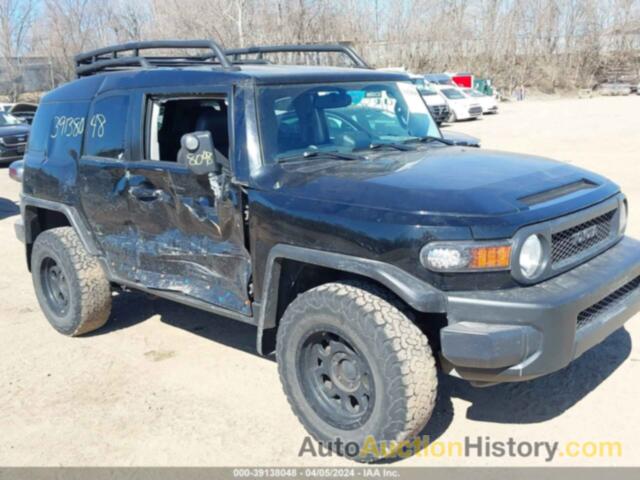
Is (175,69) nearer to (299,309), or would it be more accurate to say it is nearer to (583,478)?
(299,309)


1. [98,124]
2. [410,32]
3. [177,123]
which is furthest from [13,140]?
[410,32]

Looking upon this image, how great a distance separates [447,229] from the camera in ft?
10.9

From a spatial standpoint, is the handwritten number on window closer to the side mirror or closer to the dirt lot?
the side mirror

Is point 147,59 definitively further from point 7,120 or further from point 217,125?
point 7,120

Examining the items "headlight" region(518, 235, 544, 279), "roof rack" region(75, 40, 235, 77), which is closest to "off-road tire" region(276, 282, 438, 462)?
"headlight" region(518, 235, 544, 279)

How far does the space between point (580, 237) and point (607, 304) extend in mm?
386

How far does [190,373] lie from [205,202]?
1364mm

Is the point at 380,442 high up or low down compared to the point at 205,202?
down

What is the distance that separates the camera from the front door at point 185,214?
4297 mm

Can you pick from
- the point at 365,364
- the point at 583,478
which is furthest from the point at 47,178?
the point at 583,478

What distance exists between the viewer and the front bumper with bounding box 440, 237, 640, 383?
326 centimetres

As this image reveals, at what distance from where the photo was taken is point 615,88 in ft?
156

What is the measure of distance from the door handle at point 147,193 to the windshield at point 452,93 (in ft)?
85.6

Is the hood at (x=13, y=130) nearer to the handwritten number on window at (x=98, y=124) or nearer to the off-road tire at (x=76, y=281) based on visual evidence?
the off-road tire at (x=76, y=281)
